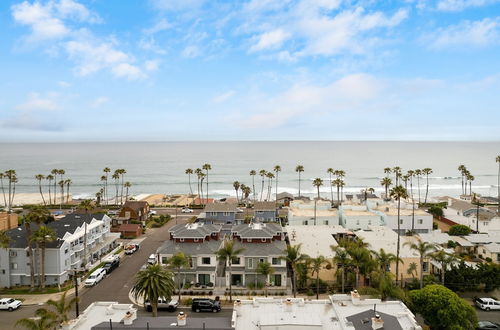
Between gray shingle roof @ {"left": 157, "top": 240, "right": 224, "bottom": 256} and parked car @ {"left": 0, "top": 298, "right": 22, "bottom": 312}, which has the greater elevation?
gray shingle roof @ {"left": 157, "top": 240, "right": 224, "bottom": 256}

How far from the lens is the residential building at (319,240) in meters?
42.5

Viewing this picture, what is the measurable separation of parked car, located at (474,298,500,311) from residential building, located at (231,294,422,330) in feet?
44.7

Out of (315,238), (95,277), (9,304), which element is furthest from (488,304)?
(9,304)

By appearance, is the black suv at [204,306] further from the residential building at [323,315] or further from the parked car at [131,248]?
the parked car at [131,248]

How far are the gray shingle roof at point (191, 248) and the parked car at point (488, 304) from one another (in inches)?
1120

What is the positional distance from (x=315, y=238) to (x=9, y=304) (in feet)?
123

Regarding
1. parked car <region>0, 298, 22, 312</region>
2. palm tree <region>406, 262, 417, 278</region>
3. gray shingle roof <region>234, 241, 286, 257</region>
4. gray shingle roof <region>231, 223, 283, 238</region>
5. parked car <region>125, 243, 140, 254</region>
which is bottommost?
parked car <region>0, 298, 22, 312</region>

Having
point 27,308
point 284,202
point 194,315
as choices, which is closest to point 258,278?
point 194,315

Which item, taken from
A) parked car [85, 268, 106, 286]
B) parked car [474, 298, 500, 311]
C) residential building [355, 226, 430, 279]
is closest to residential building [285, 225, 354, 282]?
residential building [355, 226, 430, 279]

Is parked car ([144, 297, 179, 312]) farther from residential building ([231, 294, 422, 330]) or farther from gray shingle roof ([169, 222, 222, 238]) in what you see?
gray shingle roof ([169, 222, 222, 238])

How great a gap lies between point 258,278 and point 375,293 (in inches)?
556

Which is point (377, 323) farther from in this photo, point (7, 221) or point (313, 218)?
point (7, 221)

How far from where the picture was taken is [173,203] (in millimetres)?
103812

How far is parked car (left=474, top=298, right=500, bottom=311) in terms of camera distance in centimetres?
3484
